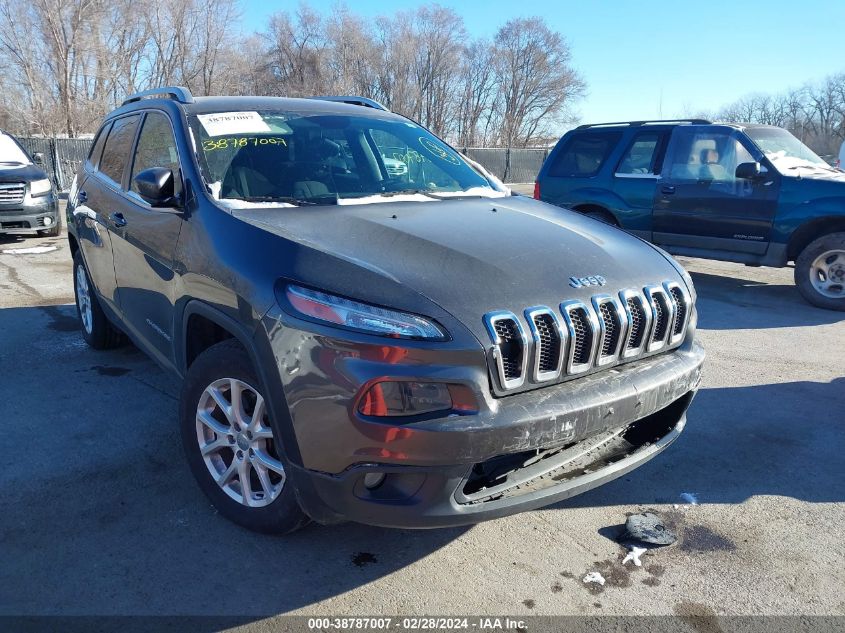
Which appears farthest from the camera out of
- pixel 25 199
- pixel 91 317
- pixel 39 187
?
pixel 39 187

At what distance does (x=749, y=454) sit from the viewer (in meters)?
4.00

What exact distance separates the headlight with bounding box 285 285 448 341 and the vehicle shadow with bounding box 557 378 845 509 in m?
1.50

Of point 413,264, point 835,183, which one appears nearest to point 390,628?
point 413,264

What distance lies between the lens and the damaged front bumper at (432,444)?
2332 mm

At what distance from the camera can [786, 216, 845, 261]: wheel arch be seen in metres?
7.61

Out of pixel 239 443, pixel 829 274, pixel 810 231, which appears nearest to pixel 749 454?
pixel 239 443

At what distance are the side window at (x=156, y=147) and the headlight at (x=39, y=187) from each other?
8.40m

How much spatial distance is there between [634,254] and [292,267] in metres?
1.62

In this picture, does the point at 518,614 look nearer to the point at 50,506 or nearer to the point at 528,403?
the point at 528,403

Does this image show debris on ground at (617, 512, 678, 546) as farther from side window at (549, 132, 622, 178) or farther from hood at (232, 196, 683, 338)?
side window at (549, 132, 622, 178)

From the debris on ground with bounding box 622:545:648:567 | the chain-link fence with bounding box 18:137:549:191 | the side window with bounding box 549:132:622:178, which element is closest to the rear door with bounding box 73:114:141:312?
the debris on ground with bounding box 622:545:648:567

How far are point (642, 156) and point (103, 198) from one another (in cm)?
652

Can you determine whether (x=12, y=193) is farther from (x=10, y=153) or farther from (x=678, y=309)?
(x=678, y=309)

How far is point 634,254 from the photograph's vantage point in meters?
3.27
